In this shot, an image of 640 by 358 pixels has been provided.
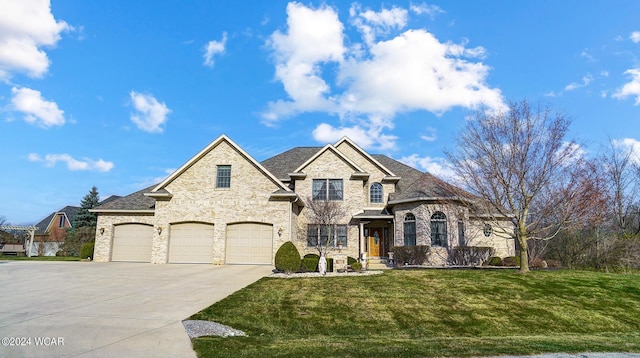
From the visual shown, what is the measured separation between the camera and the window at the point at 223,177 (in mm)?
22625

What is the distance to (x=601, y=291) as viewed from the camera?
13.6 m

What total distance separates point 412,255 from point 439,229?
2.44 m

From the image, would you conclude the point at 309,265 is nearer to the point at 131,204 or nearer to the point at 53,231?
the point at 131,204

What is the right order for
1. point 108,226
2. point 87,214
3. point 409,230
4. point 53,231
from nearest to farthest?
point 409,230 < point 108,226 < point 87,214 < point 53,231

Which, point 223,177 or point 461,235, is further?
point 223,177

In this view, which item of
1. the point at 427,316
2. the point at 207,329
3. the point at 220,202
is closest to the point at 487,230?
the point at 427,316

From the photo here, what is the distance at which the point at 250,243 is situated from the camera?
22.1m

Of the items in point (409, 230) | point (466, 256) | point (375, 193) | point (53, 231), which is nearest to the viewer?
point (466, 256)

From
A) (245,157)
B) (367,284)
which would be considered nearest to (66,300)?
(367,284)

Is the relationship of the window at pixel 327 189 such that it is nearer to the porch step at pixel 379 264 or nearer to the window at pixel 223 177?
the porch step at pixel 379 264

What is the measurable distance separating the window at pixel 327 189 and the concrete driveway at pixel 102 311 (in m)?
10.2

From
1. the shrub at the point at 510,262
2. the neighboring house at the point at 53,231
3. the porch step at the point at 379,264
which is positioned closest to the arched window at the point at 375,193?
the porch step at the point at 379,264

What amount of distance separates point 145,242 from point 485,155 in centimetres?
2012

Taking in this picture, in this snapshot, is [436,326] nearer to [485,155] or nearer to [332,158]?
[485,155]
